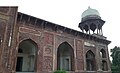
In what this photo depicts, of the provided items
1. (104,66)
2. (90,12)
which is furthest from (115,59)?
(90,12)

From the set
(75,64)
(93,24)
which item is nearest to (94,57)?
(75,64)

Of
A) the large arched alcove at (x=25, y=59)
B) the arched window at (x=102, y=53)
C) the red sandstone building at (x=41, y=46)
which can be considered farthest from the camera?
the arched window at (x=102, y=53)

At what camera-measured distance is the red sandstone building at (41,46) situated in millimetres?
9375

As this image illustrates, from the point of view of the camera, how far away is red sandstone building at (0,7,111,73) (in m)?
9.38

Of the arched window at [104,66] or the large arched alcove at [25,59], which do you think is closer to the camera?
the large arched alcove at [25,59]

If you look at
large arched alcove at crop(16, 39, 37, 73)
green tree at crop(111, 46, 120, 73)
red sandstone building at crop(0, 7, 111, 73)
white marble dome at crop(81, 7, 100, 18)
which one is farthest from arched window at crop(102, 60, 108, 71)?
large arched alcove at crop(16, 39, 37, 73)

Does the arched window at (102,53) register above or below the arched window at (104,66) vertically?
above

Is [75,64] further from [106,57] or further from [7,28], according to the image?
[7,28]

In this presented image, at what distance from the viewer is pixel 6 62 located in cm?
884

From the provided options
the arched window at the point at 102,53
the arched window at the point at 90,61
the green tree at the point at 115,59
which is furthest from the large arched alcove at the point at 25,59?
the green tree at the point at 115,59

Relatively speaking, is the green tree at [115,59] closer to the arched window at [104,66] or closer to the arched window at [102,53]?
the arched window at [104,66]

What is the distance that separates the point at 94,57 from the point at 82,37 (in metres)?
3.09

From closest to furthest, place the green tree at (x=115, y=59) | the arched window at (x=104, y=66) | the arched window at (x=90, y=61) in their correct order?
the arched window at (x=90, y=61), the arched window at (x=104, y=66), the green tree at (x=115, y=59)

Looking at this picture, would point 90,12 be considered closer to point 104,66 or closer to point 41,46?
point 104,66
